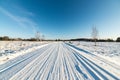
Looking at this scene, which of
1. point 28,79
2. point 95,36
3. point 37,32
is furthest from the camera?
point 37,32

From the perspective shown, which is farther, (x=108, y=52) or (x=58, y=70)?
(x=108, y=52)

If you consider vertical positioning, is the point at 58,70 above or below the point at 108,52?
above

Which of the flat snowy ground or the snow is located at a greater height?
the flat snowy ground

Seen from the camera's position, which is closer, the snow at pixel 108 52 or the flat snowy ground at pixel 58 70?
the flat snowy ground at pixel 58 70

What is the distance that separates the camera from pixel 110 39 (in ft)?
222

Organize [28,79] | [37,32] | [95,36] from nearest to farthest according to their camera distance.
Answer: [28,79] → [95,36] → [37,32]

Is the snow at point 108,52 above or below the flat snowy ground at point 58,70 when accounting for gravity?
below

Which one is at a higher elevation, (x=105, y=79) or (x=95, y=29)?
(x=95, y=29)

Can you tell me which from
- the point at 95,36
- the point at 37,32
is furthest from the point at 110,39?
the point at 37,32

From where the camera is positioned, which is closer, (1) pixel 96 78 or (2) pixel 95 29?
(1) pixel 96 78

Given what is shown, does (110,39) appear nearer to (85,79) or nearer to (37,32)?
(37,32)

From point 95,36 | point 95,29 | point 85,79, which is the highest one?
point 95,29

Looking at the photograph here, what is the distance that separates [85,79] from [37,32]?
66.2m

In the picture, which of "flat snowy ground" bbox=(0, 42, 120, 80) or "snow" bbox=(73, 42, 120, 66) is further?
"snow" bbox=(73, 42, 120, 66)
